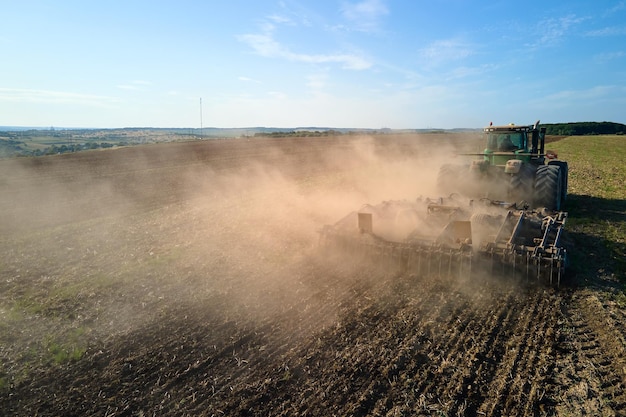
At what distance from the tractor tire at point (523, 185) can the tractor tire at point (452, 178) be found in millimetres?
1627

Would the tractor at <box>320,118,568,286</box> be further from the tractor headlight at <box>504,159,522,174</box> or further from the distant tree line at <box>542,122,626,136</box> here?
the distant tree line at <box>542,122,626,136</box>

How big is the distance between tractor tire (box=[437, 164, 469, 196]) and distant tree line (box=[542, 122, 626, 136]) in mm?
87942

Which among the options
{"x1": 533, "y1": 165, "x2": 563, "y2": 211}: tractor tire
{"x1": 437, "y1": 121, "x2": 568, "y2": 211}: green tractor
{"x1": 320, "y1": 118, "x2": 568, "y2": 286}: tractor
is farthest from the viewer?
{"x1": 437, "y1": 121, "x2": 568, "y2": 211}: green tractor

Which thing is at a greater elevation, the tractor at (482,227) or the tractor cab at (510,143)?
the tractor cab at (510,143)

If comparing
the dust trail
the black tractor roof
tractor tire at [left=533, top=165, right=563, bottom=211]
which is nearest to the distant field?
tractor tire at [left=533, top=165, right=563, bottom=211]

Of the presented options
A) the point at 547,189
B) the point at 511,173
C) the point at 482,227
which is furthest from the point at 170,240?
the point at 547,189

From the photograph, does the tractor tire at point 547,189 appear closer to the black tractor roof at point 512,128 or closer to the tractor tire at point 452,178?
the black tractor roof at point 512,128

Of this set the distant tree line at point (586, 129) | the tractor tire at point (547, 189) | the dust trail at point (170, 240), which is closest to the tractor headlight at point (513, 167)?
the tractor tire at point (547, 189)

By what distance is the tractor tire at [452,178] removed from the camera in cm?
1218

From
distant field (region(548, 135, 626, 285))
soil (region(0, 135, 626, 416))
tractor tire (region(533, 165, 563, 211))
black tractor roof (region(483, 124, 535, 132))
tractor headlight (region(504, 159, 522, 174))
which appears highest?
black tractor roof (region(483, 124, 535, 132))

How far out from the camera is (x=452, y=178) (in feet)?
40.4

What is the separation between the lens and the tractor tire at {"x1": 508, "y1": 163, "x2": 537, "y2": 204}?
34.4 feet

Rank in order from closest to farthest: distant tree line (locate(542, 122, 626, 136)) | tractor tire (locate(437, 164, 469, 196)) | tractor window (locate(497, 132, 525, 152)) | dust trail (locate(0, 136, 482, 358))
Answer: dust trail (locate(0, 136, 482, 358))
tractor window (locate(497, 132, 525, 152))
tractor tire (locate(437, 164, 469, 196))
distant tree line (locate(542, 122, 626, 136))

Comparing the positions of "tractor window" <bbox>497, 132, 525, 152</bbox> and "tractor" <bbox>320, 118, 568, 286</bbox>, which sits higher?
"tractor window" <bbox>497, 132, 525, 152</bbox>
